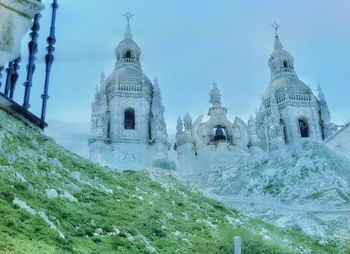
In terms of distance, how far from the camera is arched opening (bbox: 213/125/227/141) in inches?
1580

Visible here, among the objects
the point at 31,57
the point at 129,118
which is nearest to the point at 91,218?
the point at 31,57

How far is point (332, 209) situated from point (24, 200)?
22.3 metres

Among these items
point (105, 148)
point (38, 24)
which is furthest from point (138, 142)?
point (38, 24)

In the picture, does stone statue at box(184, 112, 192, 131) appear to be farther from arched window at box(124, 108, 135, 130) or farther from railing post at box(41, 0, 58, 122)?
railing post at box(41, 0, 58, 122)

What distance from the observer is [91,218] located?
34.2ft

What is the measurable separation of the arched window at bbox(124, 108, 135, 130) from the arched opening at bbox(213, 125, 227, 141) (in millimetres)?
6561

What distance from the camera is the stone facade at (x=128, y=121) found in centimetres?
3672

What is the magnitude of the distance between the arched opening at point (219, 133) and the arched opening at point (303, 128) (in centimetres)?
668

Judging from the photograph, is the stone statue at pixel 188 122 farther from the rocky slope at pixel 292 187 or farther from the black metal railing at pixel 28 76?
the black metal railing at pixel 28 76

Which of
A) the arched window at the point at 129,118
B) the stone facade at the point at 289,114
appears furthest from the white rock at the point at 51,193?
the stone facade at the point at 289,114

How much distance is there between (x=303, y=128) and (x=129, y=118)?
47.8 ft

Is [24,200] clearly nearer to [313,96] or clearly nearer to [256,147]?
[256,147]

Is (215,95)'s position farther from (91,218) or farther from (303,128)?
(91,218)

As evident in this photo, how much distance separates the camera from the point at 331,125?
140 feet
